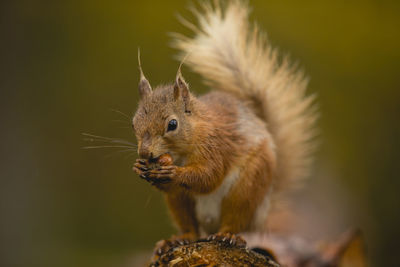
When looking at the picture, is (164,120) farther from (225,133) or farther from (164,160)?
(225,133)

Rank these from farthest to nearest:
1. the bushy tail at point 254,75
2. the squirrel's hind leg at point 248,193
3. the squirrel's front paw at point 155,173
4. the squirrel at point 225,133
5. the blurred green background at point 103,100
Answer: the blurred green background at point 103,100 → the bushy tail at point 254,75 → the squirrel's hind leg at point 248,193 → the squirrel at point 225,133 → the squirrel's front paw at point 155,173

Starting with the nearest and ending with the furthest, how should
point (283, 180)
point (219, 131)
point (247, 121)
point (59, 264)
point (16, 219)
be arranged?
point (219, 131), point (247, 121), point (283, 180), point (59, 264), point (16, 219)

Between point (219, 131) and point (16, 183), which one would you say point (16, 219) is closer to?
point (16, 183)

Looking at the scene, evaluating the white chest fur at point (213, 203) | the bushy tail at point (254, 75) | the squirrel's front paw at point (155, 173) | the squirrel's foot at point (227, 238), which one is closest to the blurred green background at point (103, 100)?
the bushy tail at point (254, 75)

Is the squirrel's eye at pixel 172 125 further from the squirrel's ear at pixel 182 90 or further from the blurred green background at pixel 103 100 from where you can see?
the blurred green background at pixel 103 100

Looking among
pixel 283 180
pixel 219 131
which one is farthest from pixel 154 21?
pixel 219 131

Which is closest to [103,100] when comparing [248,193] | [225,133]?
[225,133]
